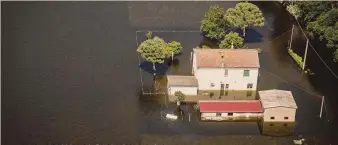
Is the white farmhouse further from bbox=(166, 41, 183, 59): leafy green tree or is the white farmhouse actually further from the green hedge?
the green hedge

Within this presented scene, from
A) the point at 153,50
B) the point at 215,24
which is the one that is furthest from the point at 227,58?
the point at 215,24

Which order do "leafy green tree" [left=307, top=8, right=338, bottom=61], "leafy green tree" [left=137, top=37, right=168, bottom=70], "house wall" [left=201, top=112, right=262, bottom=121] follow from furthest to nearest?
"leafy green tree" [left=307, top=8, right=338, bottom=61], "leafy green tree" [left=137, top=37, right=168, bottom=70], "house wall" [left=201, top=112, right=262, bottom=121]

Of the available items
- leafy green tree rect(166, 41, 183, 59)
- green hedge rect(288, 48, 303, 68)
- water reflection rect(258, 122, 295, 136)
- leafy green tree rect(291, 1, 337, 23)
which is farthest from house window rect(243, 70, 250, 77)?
leafy green tree rect(291, 1, 337, 23)

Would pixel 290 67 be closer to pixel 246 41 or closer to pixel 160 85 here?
pixel 246 41

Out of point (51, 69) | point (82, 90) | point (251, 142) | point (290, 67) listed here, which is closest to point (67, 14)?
point (51, 69)

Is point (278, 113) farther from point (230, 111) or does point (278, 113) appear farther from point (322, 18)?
point (322, 18)
